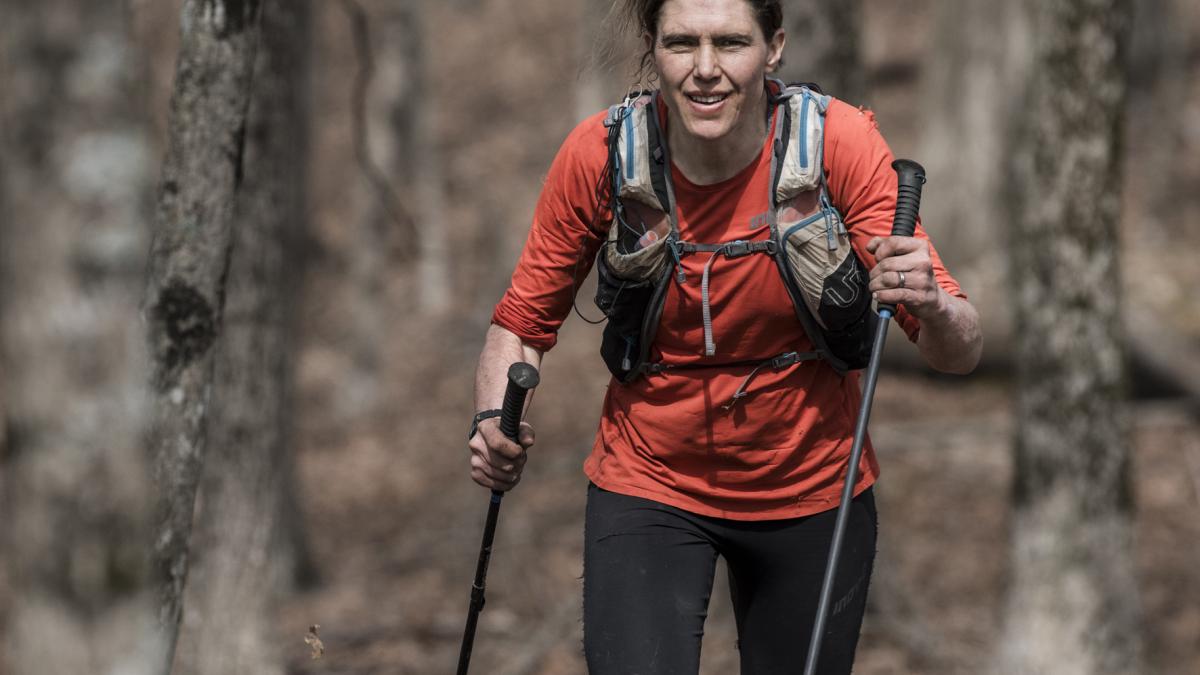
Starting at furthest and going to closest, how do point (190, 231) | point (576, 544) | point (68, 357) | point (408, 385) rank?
point (408, 385) → point (576, 544) → point (190, 231) → point (68, 357)

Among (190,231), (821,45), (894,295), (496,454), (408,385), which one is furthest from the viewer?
(408,385)

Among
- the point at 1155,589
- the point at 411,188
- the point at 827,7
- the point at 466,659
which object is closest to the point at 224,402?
the point at 827,7

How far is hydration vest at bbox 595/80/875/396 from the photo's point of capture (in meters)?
3.46

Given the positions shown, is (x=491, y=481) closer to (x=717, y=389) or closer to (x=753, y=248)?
(x=717, y=389)

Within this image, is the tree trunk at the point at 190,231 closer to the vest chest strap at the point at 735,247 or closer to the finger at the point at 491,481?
the finger at the point at 491,481

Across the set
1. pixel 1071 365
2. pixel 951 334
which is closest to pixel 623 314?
pixel 951 334

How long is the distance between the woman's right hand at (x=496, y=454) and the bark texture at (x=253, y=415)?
3197 mm

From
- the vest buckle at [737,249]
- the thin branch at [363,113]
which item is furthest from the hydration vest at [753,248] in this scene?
the thin branch at [363,113]

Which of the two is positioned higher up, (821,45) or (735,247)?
(821,45)

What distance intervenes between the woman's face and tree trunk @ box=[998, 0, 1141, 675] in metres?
3.80

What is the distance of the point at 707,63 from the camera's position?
3.47 meters

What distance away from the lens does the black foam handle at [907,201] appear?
11.0ft

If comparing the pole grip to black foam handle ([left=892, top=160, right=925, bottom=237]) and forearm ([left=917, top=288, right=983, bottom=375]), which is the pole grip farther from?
forearm ([left=917, top=288, right=983, bottom=375])

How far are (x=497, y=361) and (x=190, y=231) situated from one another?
39.1 inches
